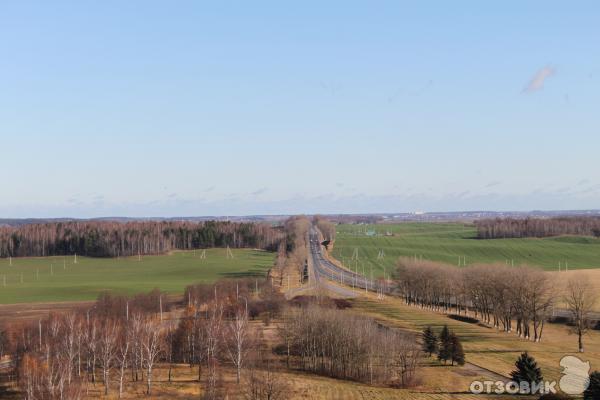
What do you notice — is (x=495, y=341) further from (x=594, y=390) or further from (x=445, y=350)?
(x=594, y=390)

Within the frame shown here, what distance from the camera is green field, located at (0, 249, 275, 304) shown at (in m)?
115

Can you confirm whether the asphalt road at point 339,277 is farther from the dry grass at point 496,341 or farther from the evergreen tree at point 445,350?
the evergreen tree at point 445,350

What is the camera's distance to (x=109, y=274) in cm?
15312

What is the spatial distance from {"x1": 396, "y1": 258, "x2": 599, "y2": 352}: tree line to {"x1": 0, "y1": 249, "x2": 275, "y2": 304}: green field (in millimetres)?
46679

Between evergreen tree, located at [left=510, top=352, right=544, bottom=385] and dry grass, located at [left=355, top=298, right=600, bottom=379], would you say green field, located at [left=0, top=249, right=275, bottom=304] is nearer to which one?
dry grass, located at [left=355, top=298, right=600, bottom=379]

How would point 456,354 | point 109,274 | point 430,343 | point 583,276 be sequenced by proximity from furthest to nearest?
point 109,274, point 583,276, point 430,343, point 456,354

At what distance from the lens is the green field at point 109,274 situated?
115 m

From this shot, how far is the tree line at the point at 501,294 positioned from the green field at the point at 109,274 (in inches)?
1838

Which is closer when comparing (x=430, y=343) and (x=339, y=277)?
(x=430, y=343)

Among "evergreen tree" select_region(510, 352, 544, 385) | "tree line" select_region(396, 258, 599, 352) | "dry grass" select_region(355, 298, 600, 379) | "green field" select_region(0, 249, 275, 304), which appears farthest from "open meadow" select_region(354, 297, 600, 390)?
"green field" select_region(0, 249, 275, 304)

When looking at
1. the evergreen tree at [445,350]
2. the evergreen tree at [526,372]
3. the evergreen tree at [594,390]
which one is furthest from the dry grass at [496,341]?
the evergreen tree at [594,390]

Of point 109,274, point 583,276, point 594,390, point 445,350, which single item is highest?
point 594,390

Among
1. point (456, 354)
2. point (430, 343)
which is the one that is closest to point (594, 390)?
point (456, 354)

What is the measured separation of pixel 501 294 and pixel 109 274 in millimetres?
105691
